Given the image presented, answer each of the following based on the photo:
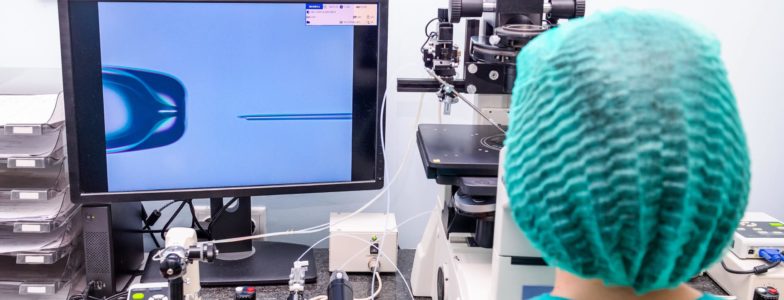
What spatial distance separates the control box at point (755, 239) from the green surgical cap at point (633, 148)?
85cm

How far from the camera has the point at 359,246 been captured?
149 centimetres

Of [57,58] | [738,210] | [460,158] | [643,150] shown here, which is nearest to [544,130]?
[643,150]

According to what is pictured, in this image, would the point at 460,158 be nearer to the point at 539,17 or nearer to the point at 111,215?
the point at 539,17

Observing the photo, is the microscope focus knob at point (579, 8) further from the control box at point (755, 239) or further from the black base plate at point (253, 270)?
the black base plate at point (253, 270)

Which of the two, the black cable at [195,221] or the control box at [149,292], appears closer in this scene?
the control box at [149,292]

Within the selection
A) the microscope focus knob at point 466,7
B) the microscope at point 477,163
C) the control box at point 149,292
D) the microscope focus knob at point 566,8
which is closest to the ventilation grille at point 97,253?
the control box at point 149,292

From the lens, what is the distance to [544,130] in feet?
2.04

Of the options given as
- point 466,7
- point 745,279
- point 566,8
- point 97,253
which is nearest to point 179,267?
point 97,253

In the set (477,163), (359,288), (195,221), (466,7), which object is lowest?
(359,288)

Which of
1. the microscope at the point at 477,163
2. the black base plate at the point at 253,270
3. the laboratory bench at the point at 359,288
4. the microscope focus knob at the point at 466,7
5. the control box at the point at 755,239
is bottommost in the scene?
the laboratory bench at the point at 359,288

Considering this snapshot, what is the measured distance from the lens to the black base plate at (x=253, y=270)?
1.41m

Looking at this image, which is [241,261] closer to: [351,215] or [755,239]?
[351,215]

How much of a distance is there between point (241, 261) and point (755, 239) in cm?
104

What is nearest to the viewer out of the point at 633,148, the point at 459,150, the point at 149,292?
the point at 633,148
